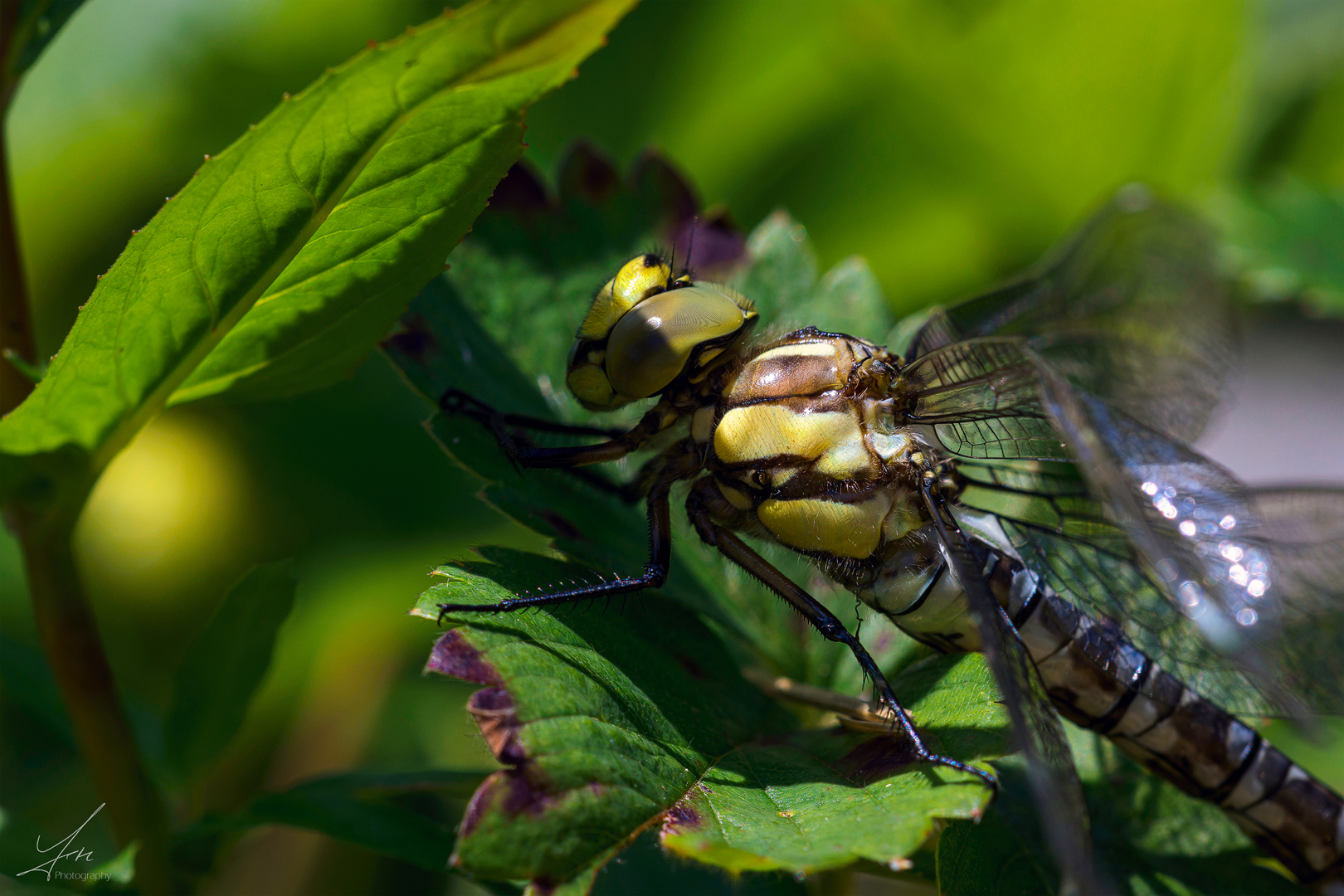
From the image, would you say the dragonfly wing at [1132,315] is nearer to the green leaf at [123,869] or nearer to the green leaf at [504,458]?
the green leaf at [504,458]

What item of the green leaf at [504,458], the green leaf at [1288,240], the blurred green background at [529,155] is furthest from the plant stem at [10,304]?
the green leaf at [1288,240]

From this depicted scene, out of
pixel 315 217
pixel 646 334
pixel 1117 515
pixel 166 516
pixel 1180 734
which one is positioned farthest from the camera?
pixel 166 516

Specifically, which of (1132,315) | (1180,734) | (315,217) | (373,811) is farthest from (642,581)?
(1132,315)

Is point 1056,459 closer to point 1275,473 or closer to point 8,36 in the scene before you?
point 8,36

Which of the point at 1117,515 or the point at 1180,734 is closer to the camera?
the point at 1117,515

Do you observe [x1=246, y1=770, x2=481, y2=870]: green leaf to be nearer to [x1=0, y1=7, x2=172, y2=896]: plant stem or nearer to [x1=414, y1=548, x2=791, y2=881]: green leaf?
[x1=0, y1=7, x2=172, y2=896]: plant stem

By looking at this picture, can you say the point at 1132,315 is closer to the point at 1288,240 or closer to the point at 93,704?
the point at 1288,240

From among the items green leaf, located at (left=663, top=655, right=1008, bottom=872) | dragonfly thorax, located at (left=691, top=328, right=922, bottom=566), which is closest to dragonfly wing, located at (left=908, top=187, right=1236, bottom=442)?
dragonfly thorax, located at (left=691, top=328, right=922, bottom=566)
